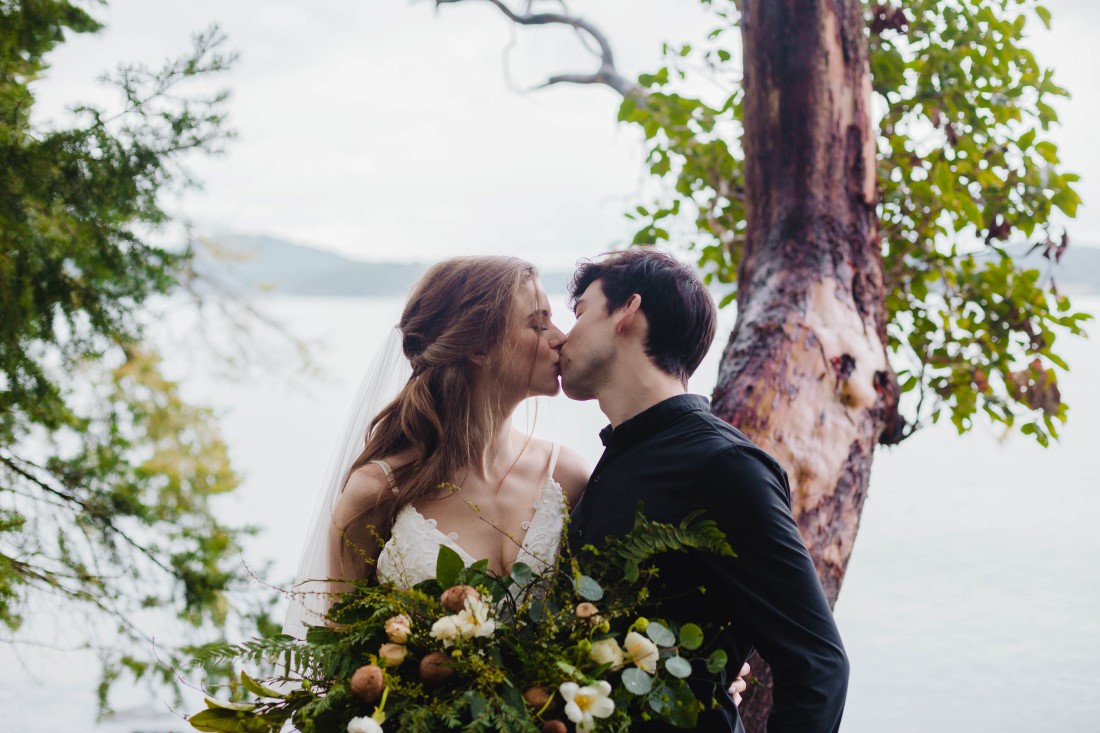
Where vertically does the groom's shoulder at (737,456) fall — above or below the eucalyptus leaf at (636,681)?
above

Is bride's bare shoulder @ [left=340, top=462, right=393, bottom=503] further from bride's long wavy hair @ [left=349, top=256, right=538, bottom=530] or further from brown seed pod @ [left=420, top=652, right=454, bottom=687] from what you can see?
brown seed pod @ [left=420, top=652, right=454, bottom=687]

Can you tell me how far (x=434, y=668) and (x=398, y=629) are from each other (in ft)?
0.23

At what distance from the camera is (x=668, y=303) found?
1724mm

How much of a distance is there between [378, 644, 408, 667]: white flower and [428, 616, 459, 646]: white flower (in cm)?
6

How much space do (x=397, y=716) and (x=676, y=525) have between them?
51 cm

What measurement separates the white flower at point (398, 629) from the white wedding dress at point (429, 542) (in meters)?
0.54

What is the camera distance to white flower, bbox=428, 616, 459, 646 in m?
1.22

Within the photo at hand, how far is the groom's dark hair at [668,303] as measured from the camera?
5.65 ft

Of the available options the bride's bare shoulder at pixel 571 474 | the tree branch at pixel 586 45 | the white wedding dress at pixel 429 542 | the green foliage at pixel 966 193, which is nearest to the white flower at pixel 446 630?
the white wedding dress at pixel 429 542

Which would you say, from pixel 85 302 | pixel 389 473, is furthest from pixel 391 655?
pixel 85 302

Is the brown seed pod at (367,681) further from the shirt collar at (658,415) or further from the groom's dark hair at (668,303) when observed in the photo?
the groom's dark hair at (668,303)

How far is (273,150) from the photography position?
1132 inches

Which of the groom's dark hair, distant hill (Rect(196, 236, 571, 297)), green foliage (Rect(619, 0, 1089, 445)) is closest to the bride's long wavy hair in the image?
the groom's dark hair

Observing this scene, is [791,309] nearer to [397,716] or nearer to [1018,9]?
[1018,9]
